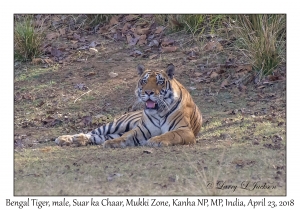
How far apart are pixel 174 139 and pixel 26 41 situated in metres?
5.36

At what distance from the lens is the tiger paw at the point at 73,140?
905cm

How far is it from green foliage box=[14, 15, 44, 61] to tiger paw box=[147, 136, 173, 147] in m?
5.18

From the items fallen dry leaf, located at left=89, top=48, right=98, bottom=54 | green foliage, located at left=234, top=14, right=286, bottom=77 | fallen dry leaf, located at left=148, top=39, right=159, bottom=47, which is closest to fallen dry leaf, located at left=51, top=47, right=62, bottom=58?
fallen dry leaf, located at left=89, top=48, right=98, bottom=54

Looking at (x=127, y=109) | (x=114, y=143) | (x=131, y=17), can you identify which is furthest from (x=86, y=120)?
(x=131, y=17)

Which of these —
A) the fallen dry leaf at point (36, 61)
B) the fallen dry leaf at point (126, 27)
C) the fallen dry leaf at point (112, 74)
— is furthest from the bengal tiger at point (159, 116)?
the fallen dry leaf at point (126, 27)

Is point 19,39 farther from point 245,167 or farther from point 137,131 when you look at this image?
point 245,167

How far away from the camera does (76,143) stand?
9133 millimetres

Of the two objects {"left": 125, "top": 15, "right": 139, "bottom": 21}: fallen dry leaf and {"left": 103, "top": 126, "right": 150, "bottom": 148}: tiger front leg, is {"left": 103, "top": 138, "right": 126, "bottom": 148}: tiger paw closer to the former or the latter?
{"left": 103, "top": 126, "right": 150, "bottom": 148}: tiger front leg

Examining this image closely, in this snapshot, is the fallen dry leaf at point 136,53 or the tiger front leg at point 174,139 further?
the fallen dry leaf at point 136,53

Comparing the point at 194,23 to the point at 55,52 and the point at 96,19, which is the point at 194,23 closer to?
the point at 96,19

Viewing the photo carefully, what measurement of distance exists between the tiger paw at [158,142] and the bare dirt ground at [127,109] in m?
0.16

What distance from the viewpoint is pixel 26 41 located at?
42.2 feet

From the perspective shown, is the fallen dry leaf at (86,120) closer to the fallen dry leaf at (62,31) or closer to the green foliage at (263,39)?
the green foliage at (263,39)

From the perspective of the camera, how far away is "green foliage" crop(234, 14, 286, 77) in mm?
11117
